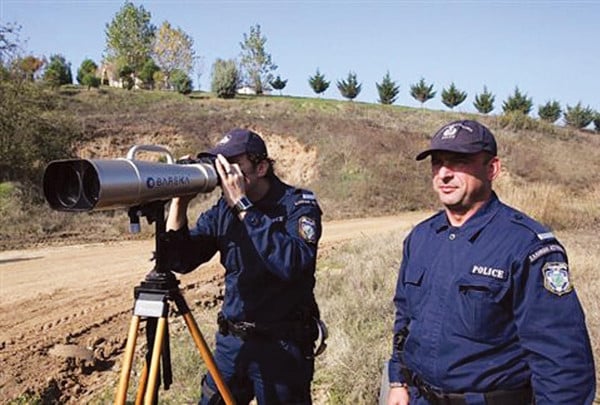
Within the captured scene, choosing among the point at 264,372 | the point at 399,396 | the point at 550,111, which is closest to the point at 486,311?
the point at 399,396

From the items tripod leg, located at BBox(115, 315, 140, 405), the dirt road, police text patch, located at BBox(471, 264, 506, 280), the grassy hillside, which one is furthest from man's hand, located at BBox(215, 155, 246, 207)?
the grassy hillside

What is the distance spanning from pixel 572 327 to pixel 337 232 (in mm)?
12041

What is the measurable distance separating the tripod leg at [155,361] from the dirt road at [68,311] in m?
2.85

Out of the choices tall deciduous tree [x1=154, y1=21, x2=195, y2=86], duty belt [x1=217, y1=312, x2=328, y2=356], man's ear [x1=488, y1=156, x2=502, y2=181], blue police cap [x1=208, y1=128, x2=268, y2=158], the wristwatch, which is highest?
tall deciduous tree [x1=154, y1=21, x2=195, y2=86]

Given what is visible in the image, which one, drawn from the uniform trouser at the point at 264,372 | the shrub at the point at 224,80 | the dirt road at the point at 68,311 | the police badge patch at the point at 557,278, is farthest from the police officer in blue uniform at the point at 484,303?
the shrub at the point at 224,80

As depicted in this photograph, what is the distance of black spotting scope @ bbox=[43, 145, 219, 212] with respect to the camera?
1868 millimetres

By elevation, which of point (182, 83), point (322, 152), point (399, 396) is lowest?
point (322, 152)

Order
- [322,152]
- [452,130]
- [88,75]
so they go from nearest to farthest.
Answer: [452,130] → [322,152] → [88,75]

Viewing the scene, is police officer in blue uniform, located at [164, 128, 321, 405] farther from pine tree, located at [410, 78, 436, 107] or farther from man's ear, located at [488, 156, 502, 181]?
pine tree, located at [410, 78, 436, 107]

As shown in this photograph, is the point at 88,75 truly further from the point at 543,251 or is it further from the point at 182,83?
the point at 543,251

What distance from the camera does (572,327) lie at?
1900 millimetres

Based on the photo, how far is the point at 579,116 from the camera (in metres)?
45.1

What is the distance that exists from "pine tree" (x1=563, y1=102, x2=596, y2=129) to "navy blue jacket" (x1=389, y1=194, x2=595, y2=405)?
4759 cm

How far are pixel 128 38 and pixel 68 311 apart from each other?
43.7 m
